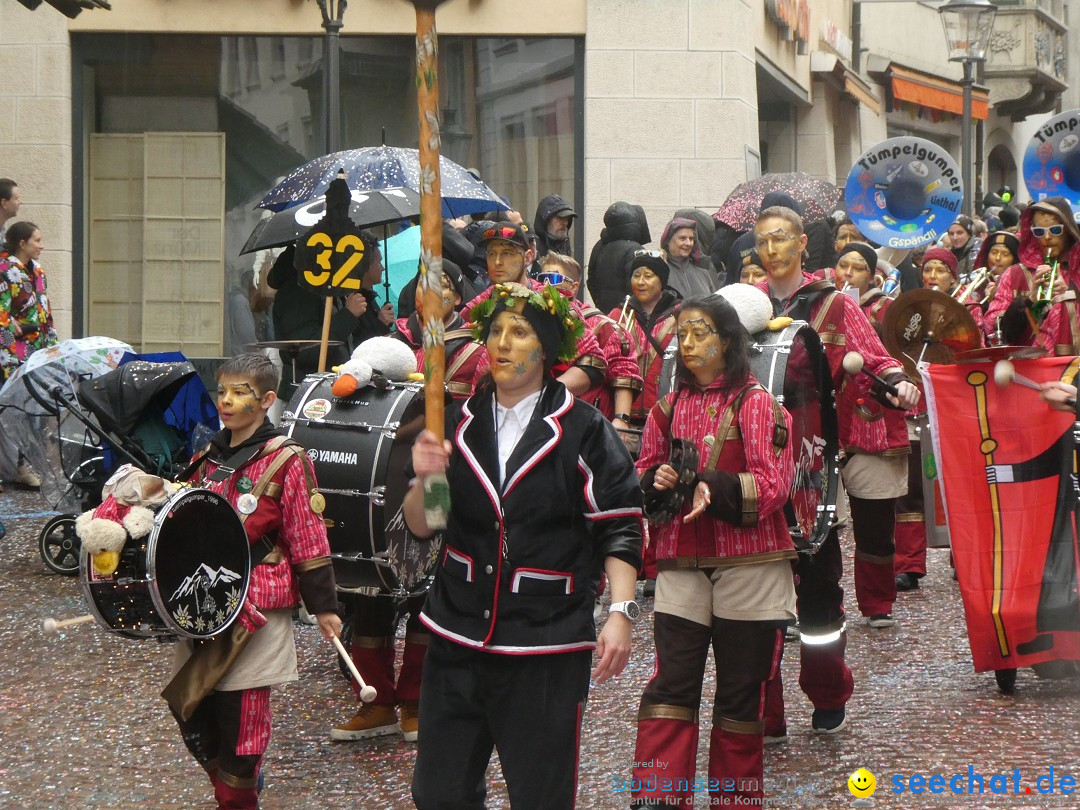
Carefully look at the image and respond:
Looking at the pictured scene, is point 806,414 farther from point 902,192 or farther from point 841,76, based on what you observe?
point 841,76

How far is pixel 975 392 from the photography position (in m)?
6.97

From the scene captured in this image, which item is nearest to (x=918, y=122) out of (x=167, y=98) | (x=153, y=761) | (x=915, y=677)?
(x=167, y=98)

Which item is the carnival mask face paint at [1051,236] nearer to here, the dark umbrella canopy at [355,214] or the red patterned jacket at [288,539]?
the dark umbrella canopy at [355,214]

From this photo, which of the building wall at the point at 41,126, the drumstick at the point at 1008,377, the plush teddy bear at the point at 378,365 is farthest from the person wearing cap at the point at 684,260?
the building wall at the point at 41,126

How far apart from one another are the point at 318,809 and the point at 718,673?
1484 mm

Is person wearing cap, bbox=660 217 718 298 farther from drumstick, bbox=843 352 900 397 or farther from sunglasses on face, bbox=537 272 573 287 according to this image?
drumstick, bbox=843 352 900 397

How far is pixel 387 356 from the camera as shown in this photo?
21.9 feet

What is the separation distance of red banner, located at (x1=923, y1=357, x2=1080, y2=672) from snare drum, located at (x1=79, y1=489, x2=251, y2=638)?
10.7 feet

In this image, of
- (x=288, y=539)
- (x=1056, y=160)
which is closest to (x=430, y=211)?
(x=288, y=539)

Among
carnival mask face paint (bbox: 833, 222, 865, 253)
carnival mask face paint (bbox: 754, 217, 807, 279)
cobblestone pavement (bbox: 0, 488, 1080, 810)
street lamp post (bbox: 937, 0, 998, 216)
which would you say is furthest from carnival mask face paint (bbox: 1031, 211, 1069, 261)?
street lamp post (bbox: 937, 0, 998, 216)

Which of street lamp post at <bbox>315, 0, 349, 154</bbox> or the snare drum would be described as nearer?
the snare drum

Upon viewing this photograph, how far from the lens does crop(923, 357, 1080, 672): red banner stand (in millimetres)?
6922

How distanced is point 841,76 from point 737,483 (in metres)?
19.4

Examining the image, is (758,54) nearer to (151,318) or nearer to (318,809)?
(151,318)
